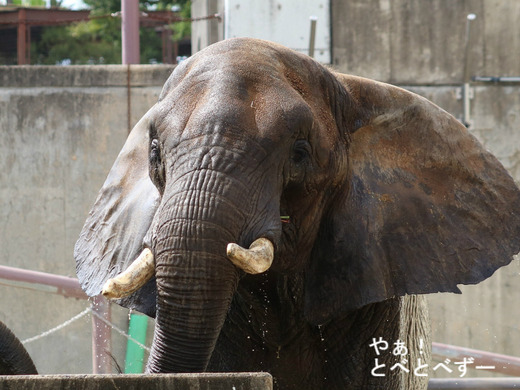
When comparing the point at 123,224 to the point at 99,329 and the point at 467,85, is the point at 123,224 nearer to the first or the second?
the point at 99,329

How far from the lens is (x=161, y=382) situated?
2754 mm

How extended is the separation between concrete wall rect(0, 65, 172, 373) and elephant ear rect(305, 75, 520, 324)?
498 centimetres

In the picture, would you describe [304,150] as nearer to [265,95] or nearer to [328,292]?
[265,95]

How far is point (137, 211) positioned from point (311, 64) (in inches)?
35.2

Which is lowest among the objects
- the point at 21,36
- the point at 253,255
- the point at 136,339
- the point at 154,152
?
the point at 136,339

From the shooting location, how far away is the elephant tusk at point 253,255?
11.3ft

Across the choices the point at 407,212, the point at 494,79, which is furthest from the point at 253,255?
the point at 494,79

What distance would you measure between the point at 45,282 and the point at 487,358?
278 cm

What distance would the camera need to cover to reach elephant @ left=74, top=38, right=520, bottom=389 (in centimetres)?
354

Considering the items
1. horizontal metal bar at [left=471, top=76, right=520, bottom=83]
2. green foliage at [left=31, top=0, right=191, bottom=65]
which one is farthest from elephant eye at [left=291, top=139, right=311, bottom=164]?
green foliage at [left=31, top=0, right=191, bottom=65]

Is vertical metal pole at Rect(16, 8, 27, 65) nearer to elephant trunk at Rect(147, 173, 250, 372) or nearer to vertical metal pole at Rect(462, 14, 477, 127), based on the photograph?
vertical metal pole at Rect(462, 14, 477, 127)

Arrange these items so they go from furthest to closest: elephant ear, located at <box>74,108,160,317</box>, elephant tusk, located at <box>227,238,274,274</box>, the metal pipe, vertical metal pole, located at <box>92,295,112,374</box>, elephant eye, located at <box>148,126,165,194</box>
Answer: vertical metal pole, located at <box>92,295,112,374</box>, the metal pipe, elephant ear, located at <box>74,108,160,317</box>, elephant eye, located at <box>148,126,165,194</box>, elephant tusk, located at <box>227,238,274,274</box>

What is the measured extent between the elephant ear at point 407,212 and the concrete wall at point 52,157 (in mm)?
4980

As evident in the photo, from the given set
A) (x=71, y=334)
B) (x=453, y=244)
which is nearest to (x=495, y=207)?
(x=453, y=244)
